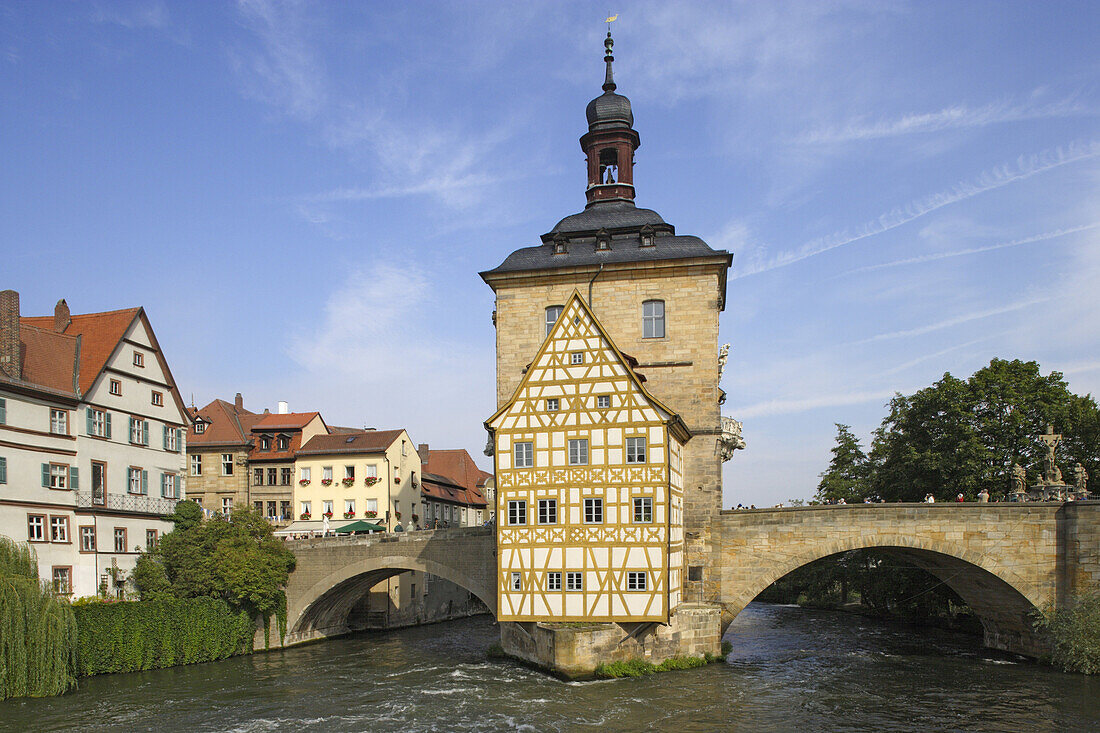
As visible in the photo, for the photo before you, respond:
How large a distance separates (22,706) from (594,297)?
20962 millimetres

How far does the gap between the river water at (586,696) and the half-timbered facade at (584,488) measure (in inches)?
96.4

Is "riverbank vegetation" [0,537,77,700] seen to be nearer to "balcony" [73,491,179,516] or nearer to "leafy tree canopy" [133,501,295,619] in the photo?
"balcony" [73,491,179,516]

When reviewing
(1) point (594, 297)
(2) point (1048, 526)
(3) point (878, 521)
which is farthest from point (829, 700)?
(1) point (594, 297)

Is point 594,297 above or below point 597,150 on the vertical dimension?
below

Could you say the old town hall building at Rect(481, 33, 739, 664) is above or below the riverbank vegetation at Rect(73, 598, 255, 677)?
above

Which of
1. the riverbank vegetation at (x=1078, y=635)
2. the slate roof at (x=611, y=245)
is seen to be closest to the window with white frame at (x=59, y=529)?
the slate roof at (x=611, y=245)

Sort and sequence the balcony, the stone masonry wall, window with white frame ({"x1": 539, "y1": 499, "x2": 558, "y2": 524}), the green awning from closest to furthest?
1. window with white frame ({"x1": 539, "y1": 499, "x2": 558, "y2": 524})
2. the balcony
3. the stone masonry wall
4. the green awning

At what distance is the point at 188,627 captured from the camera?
31609 mm

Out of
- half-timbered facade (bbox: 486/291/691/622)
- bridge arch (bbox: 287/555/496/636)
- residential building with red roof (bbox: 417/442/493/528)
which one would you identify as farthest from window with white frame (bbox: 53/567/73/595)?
residential building with red roof (bbox: 417/442/493/528)

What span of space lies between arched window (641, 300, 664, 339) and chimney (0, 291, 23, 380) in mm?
20161

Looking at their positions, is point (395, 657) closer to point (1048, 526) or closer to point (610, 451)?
point (610, 451)

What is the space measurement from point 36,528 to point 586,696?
17466 mm

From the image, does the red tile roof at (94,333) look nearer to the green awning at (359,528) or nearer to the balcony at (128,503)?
the balcony at (128,503)

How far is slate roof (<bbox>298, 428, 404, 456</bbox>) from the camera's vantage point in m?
46.9
